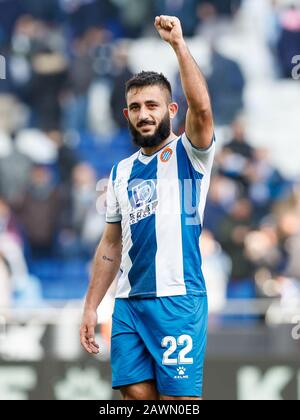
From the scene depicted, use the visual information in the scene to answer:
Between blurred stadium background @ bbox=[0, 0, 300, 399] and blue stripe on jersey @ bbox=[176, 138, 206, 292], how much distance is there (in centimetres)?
332

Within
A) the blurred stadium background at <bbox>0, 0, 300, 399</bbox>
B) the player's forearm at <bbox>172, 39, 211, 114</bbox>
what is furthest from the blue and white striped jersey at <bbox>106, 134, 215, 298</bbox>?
the blurred stadium background at <bbox>0, 0, 300, 399</bbox>

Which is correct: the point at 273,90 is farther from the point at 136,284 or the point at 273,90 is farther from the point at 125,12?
the point at 136,284

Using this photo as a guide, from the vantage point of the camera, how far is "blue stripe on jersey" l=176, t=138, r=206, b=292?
16.1 ft

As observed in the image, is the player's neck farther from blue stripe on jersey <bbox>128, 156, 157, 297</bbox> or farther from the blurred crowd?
the blurred crowd

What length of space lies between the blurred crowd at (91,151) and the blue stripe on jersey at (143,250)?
188 inches

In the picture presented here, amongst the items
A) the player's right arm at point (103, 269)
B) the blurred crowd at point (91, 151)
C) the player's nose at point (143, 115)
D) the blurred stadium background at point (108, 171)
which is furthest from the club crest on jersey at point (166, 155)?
the blurred crowd at point (91, 151)

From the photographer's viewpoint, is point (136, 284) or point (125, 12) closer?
point (136, 284)

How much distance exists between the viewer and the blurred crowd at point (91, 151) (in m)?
10.7

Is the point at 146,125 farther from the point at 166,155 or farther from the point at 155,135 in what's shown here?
the point at 166,155

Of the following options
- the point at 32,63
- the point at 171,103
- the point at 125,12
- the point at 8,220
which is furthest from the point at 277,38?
the point at 171,103

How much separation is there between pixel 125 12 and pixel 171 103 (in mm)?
8800

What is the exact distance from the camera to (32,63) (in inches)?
519

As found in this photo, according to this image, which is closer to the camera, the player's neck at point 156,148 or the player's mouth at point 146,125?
the player's mouth at point 146,125

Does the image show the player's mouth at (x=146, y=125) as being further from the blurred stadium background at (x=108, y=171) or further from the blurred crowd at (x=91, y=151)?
the blurred crowd at (x=91, y=151)
